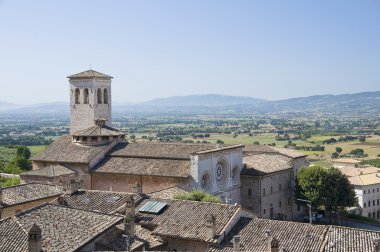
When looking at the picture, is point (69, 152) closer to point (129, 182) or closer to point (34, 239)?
point (129, 182)

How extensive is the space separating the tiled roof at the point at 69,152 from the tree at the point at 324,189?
16432 millimetres

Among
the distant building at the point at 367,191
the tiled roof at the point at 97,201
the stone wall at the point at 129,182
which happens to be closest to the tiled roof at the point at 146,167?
the stone wall at the point at 129,182

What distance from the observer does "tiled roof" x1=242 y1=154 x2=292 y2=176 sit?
45.1 meters

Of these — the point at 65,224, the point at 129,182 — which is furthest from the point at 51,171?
the point at 65,224

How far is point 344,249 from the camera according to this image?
24.4m

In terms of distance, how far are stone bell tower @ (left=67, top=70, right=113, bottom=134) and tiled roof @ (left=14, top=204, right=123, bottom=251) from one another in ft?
76.8

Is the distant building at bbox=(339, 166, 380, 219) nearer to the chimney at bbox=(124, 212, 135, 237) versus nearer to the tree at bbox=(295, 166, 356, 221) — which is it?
the tree at bbox=(295, 166, 356, 221)

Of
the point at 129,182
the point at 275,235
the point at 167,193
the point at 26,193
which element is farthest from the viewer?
the point at 129,182

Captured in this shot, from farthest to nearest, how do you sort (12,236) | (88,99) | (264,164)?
(88,99) < (264,164) < (12,236)

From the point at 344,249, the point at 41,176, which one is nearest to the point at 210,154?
the point at 41,176

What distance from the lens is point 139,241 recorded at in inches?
973

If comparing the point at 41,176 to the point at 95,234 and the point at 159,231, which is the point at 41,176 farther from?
the point at 95,234

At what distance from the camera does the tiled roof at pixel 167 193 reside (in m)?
33.9

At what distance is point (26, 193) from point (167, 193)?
8.30 metres
